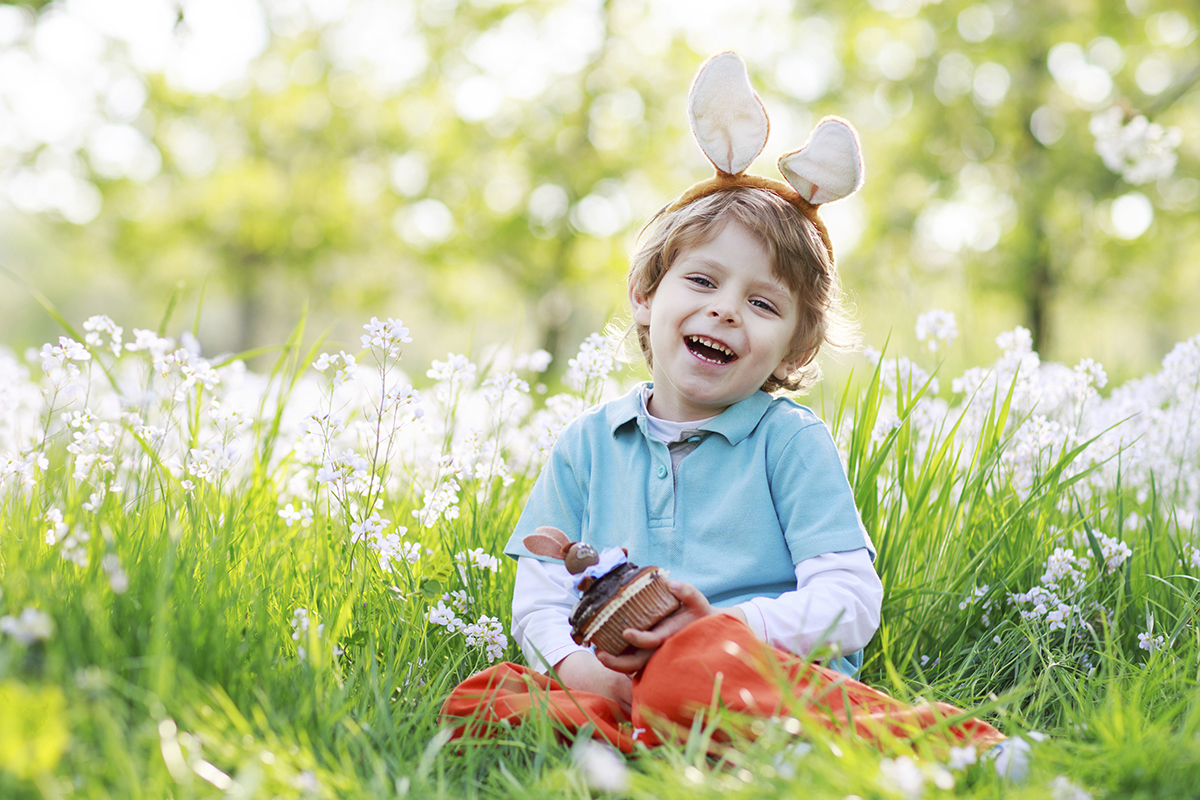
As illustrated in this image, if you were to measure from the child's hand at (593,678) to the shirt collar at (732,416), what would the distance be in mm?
691

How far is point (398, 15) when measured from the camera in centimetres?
1574

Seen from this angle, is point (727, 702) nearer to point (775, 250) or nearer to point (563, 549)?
point (563, 549)

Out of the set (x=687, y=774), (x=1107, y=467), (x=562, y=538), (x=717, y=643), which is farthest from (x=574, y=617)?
(x=1107, y=467)

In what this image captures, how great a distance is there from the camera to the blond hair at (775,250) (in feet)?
8.53

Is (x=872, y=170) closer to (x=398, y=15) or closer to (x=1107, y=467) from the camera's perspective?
(x=398, y=15)

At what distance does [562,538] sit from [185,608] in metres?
0.84

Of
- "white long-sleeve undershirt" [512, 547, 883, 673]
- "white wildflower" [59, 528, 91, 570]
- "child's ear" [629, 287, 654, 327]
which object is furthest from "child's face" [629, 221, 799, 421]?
"white wildflower" [59, 528, 91, 570]

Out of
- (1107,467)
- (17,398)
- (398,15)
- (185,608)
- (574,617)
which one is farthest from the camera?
Result: (398,15)

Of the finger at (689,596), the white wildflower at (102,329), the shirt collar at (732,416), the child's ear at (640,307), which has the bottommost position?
the finger at (689,596)

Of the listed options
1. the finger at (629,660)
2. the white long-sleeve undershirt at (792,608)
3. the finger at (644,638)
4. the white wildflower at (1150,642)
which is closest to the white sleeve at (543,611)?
the white long-sleeve undershirt at (792,608)

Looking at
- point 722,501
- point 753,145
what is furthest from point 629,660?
point 753,145

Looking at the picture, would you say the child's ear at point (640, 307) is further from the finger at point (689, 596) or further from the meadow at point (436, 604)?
the finger at point (689, 596)

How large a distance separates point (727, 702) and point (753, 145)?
5.35 feet

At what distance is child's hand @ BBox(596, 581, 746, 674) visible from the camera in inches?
81.4
